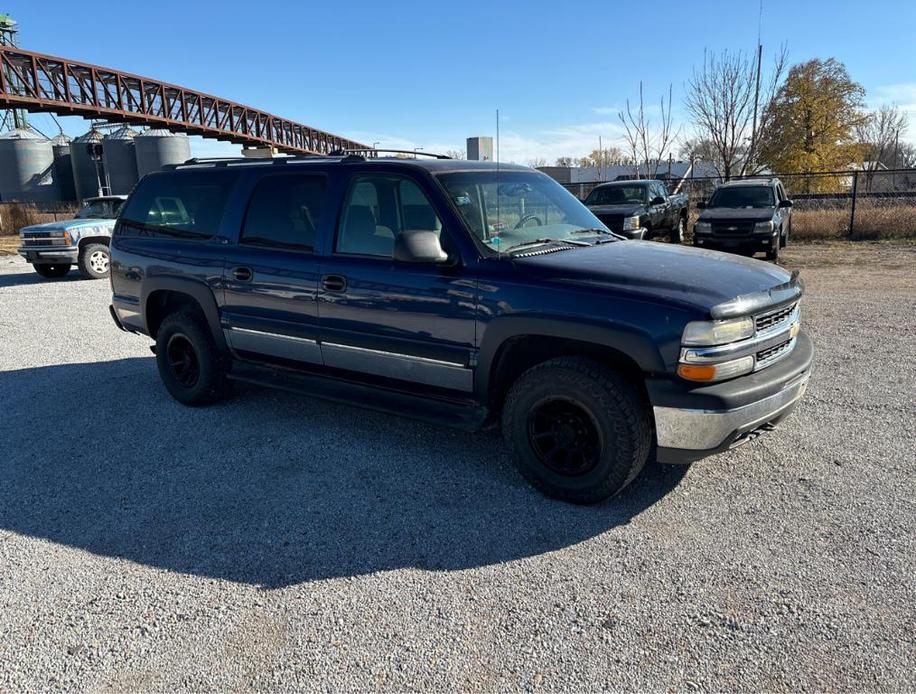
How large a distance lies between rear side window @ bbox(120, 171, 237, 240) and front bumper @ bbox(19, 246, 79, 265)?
943cm

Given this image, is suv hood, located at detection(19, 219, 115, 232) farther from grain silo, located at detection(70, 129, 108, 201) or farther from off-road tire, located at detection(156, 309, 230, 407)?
grain silo, located at detection(70, 129, 108, 201)

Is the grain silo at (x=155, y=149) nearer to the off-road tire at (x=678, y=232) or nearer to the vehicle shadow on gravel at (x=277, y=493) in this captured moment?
the off-road tire at (x=678, y=232)

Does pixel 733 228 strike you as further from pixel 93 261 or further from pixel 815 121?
pixel 815 121

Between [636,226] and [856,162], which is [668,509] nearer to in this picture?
[636,226]

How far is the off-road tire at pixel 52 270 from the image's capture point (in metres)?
14.5

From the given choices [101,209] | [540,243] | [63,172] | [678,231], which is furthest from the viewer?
[63,172]

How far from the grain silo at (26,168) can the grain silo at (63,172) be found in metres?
0.36

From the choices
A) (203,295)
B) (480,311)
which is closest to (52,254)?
(203,295)

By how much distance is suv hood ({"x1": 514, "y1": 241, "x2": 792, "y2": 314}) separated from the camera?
11.0ft

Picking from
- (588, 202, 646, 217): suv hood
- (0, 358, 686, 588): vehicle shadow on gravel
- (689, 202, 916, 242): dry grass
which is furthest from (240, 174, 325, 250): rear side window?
(689, 202, 916, 242): dry grass

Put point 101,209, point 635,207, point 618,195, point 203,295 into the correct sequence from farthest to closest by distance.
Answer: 1. point 618,195
2. point 101,209
3. point 635,207
4. point 203,295

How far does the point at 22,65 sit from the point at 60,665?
2874 cm

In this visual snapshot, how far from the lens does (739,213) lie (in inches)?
559

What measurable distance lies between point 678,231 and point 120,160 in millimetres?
44124
